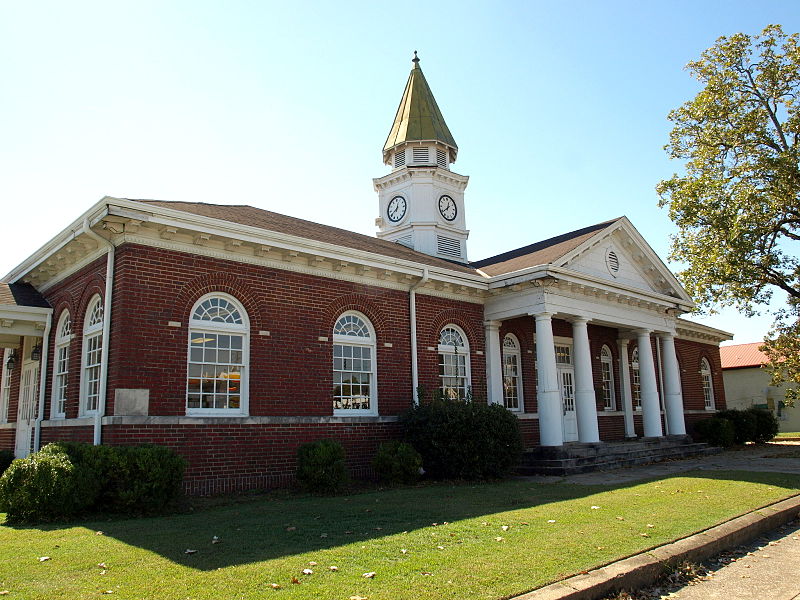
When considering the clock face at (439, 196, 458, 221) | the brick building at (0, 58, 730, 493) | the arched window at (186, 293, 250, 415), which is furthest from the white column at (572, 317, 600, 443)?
the arched window at (186, 293, 250, 415)

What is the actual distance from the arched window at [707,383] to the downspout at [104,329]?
991 inches

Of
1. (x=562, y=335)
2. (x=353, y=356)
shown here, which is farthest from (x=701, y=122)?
(x=353, y=356)

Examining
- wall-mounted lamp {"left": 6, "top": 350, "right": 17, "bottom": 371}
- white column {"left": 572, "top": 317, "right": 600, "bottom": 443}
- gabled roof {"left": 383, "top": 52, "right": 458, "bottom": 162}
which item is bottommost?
white column {"left": 572, "top": 317, "right": 600, "bottom": 443}

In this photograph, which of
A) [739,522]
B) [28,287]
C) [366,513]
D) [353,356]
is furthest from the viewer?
[28,287]

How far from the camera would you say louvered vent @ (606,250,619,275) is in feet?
63.7

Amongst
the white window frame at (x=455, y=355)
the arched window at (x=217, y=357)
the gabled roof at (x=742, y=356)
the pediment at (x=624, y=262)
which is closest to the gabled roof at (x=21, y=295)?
the arched window at (x=217, y=357)

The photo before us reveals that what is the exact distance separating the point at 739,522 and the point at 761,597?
2.83m

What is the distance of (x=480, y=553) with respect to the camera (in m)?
6.70

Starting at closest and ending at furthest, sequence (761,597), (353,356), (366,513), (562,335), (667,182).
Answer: (761,597), (366,513), (353,356), (562,335), (667,182)

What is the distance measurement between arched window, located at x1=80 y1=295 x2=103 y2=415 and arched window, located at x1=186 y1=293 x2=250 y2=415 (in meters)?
1.79

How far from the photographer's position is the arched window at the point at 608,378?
2252 centimetres

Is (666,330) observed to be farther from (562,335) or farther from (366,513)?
(366,513)

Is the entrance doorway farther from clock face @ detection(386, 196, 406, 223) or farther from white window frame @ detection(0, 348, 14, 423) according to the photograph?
clock face @ detection(386, 196, 406, 223)

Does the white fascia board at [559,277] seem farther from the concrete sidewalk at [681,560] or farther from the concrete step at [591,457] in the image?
the concrete sidewalk at [681,560]
